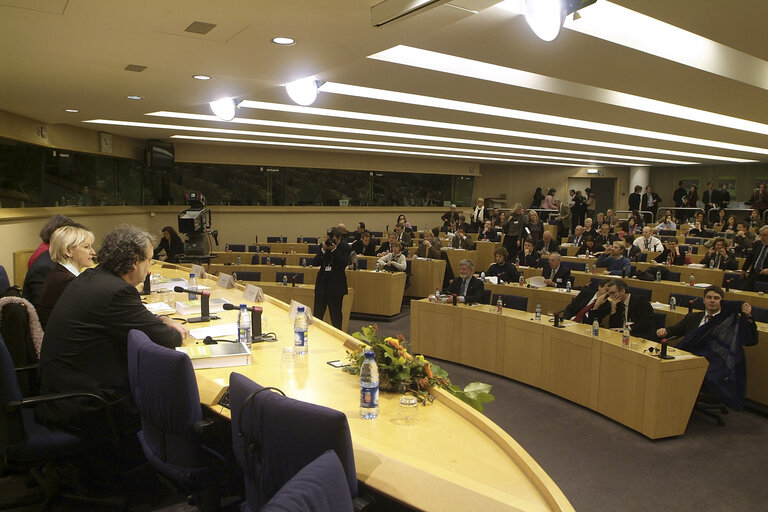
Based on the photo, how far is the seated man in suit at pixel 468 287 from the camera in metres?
7.25

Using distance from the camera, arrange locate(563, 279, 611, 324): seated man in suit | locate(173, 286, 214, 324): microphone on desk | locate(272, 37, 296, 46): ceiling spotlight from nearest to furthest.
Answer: locate(272, 37, 296, 46): ceiling spotlight
locate(173, 286, 214, 324): microphone on desk
locate(563, 279, 611, 324): seated man in suit

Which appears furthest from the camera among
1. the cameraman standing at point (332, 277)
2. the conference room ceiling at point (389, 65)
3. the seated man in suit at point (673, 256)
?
the seated man in suit at point (673, 256)

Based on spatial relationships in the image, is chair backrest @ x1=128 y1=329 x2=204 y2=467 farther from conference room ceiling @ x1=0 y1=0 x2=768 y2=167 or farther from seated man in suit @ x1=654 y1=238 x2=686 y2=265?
seated man in suit @ x1=654 y1=238 x2=686 y2=265

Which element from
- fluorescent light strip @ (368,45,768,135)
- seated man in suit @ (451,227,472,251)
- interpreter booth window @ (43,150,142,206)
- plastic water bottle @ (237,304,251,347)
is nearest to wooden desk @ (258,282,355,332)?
fluorescent light strip @ (368,45,768,135)

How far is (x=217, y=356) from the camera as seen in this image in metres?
3.32

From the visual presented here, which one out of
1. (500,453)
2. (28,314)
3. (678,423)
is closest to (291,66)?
(28,314)

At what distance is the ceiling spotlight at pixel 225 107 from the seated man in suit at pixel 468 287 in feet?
12.6

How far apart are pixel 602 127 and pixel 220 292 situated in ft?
27.6

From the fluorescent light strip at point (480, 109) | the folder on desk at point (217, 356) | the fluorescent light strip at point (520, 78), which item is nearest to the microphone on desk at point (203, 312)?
the folder on desk at point (217, 356)

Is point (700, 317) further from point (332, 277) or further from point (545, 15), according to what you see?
point (332, 277)

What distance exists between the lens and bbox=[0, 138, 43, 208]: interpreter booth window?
851cm

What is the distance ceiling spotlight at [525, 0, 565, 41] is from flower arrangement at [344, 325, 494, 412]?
201 cm

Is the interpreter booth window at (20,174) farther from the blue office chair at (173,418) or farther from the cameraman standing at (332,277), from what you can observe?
the blue office chair at (173,418)

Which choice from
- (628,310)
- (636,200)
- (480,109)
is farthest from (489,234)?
(636,200)
